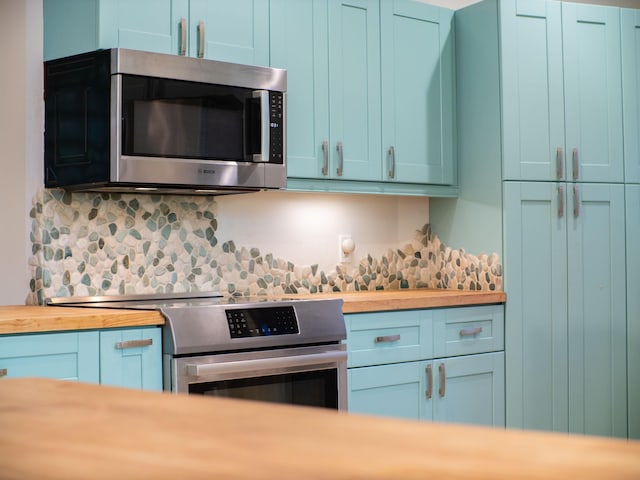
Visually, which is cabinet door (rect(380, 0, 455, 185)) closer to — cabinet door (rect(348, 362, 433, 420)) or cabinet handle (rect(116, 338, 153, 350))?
cabinet door (rect(348, 362, 433, 420))

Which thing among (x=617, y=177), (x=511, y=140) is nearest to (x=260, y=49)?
(x=511, y=140)

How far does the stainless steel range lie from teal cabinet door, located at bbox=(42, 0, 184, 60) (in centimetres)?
87

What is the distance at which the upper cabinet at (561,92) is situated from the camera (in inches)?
151

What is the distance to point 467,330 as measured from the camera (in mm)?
3607

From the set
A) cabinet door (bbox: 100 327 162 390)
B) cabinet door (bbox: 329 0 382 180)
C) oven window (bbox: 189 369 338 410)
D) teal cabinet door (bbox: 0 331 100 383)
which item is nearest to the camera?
teal cabinet door (bbox: 0 331 100 383)

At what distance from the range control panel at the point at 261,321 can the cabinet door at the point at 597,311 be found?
149 cm

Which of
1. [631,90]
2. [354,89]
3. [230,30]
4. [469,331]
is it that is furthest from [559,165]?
[230,30]

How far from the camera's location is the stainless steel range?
273 centimetres

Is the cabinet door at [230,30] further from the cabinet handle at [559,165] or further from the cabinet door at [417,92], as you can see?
the cabinet handle at [559,165]

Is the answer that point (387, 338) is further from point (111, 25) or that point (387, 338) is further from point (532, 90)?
point (111, 25)

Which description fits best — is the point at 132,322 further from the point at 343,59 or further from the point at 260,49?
the point at 343,59

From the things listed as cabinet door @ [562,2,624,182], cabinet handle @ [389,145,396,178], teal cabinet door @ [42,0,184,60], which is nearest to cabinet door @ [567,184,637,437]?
cabinet door @ [562,2,624,182]

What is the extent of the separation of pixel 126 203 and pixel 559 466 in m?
2.95

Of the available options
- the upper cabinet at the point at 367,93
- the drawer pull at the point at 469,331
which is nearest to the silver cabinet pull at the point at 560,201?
the upper cabinet at the point at 367,93
